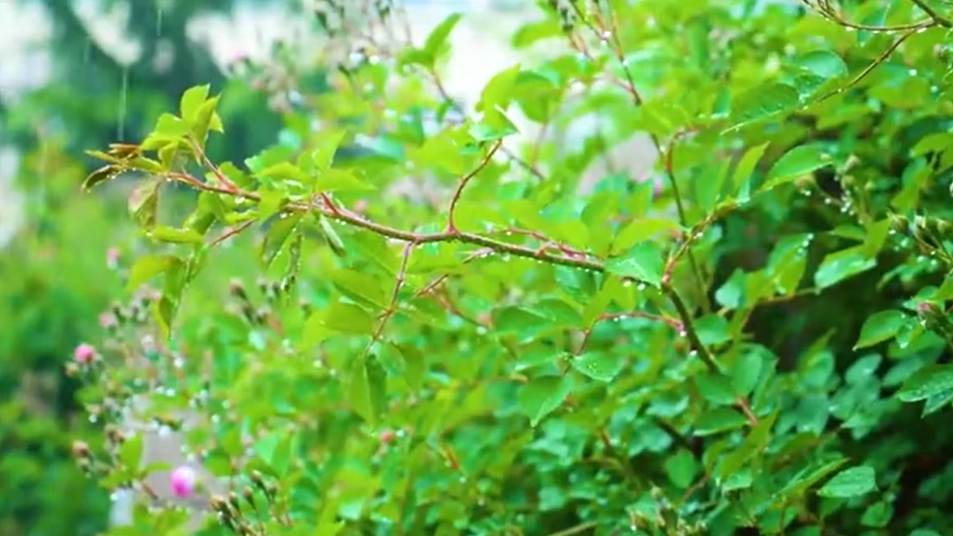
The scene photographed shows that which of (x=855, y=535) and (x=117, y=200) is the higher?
(x=117, y=200)

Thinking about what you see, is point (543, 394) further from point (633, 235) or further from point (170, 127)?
point (170, 127)

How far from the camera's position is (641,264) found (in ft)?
2.07

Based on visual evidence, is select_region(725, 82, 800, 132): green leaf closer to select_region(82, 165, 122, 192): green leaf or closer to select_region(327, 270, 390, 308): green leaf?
select_region(327, 270, 390, 308): green leaf

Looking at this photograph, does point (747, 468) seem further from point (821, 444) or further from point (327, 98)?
point (327, 98)

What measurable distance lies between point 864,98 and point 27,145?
1.52 meters

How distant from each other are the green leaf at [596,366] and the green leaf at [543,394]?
15 mm

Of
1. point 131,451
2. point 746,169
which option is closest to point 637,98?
point 746,169

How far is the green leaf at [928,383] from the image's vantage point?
0.67 metres

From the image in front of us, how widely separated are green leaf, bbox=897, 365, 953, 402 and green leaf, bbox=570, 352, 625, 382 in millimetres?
173

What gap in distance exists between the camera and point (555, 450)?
35.0 inches

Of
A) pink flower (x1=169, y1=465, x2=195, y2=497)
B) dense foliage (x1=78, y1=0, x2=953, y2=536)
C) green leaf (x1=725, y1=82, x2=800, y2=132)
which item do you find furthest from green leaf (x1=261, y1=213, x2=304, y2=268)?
pink flower (x1=169, y1=465, x2=195, y2=497)

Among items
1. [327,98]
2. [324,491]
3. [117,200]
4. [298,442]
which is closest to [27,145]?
[117,200]

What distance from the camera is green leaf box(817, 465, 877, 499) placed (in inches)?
27.0

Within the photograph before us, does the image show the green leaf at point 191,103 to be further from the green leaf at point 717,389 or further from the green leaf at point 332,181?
the green leaf at point 717,389
